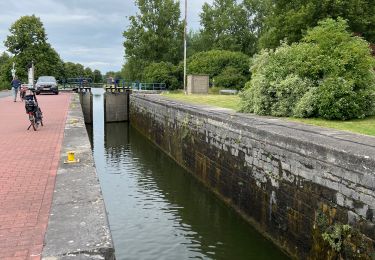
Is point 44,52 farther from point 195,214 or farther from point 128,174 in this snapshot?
point 195,214

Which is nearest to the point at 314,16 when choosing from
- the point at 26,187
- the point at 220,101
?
the point at 220,101

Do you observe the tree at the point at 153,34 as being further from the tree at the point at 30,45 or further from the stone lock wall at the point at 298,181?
the stone lock wall at the point at 298,181

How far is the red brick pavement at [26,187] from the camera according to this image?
4340 millimetres

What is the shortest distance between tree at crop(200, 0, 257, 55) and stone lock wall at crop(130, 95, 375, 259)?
155 ft

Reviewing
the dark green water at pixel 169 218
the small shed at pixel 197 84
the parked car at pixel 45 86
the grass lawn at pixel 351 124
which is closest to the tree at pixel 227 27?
the small shed at pixel 197 84

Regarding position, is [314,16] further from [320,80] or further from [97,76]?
[97,76]

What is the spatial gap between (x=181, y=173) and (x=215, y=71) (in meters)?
27.9

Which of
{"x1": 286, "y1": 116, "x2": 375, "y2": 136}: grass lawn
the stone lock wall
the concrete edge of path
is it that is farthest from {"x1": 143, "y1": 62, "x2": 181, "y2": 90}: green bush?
the concrete edge of path

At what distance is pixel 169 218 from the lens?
9.70 metres

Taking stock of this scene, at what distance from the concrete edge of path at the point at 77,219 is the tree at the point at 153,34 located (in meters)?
50.6

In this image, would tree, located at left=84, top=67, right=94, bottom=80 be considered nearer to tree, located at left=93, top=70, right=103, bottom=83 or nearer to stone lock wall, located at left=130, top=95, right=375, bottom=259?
tree, located at left=93, top=70, right=103, bottom=83

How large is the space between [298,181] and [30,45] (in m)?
60.0

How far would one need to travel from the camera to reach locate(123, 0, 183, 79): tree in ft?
186

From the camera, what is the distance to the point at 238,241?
8453 millimetres
